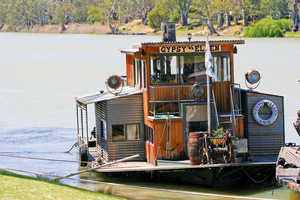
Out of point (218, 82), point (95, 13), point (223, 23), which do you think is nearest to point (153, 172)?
point (218, 82)

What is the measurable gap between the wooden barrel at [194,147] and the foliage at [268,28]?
8601 cm

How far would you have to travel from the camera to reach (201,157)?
63.2 ft

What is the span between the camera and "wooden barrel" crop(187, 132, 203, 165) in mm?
19078

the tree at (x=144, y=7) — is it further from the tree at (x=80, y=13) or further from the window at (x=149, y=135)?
the window at (x=149, y=135)

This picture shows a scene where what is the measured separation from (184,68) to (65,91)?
3042 centimetres

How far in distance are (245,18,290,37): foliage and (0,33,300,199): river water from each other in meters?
2.97

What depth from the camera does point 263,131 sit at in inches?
844

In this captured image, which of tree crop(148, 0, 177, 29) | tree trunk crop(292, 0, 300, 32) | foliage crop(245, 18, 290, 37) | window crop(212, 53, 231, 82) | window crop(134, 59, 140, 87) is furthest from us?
tree crop(148, 0, 177, 29)

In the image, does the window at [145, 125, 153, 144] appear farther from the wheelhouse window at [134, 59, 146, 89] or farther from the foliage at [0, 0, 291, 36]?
the foliage at [0, 0, 291, 36]

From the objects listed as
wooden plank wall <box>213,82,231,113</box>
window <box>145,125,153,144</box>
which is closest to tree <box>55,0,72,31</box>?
window <box>145,125,153,144</box>

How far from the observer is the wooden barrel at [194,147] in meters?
19.1

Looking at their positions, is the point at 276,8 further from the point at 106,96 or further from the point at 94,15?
the point at 106,96

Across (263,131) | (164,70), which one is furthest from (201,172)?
(164,70)

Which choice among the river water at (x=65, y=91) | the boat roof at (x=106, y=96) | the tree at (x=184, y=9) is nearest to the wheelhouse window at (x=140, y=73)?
the boat roof at (x=106, y=96)
